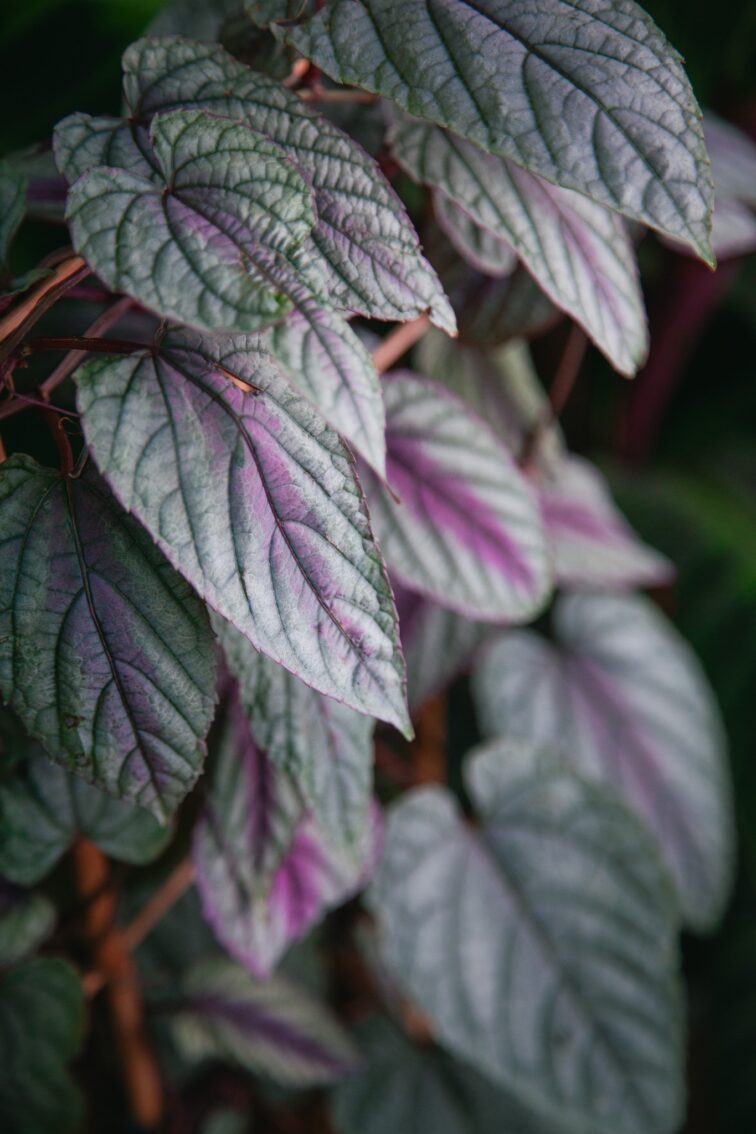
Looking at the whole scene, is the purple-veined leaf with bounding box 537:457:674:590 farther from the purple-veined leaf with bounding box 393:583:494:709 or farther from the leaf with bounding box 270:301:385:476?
the leaf with bounding box 270:301:385:476

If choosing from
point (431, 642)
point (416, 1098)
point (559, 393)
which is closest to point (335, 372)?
point (431, 642)

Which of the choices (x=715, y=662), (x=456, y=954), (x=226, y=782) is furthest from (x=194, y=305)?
(x=715, y=662)

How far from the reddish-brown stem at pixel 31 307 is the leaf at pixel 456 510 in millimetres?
250

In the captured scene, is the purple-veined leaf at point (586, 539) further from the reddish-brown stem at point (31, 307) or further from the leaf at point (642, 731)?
the reddish-brown stem at point (31, 307)

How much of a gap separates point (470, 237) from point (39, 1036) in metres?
0.63

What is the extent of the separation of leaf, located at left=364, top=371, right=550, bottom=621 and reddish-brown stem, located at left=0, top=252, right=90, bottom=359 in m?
0.25

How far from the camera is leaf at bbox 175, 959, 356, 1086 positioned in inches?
32.4

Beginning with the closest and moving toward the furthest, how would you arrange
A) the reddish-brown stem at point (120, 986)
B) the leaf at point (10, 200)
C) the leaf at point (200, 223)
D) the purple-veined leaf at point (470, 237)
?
the leaf at point (200, 223), the leaf at point (10, 200), the purple-veined leaf at point (470, 237), the reddish-brown stem at point (120, 986)

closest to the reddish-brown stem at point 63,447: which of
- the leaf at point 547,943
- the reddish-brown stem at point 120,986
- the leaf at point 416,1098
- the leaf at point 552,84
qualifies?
the leaf at point 552,84

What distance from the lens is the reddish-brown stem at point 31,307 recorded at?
47 centimetres

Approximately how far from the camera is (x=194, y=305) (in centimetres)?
38

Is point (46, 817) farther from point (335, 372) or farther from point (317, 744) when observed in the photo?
point (335, 372)

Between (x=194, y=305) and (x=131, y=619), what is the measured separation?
157mm

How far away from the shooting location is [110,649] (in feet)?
1.51
